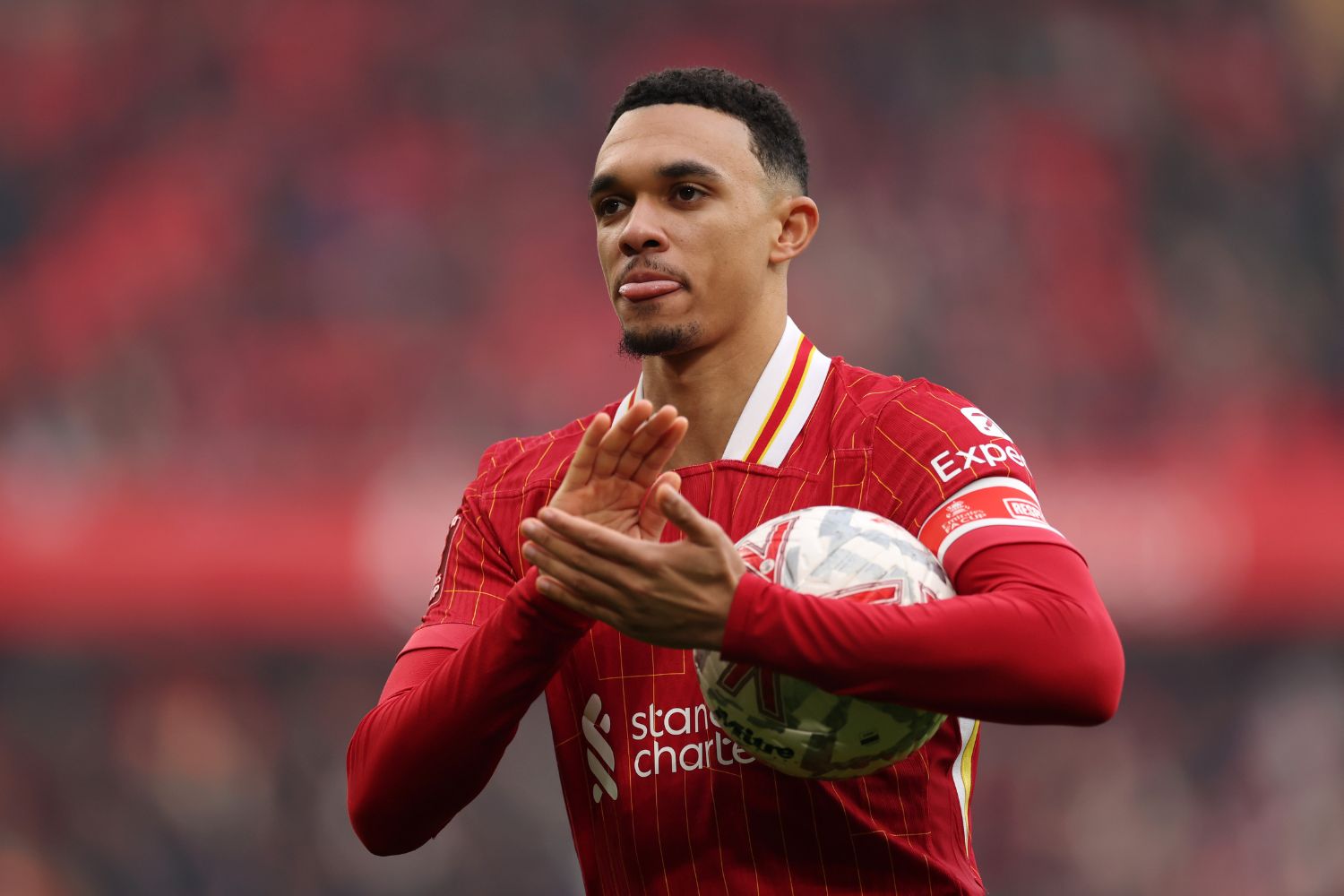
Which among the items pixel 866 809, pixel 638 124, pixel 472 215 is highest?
pixel 472 215

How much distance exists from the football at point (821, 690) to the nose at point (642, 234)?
87cm

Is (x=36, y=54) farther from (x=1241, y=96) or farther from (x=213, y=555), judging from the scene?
(x=1241, y=96)

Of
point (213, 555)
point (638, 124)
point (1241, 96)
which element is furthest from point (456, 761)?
point (1241, 96)

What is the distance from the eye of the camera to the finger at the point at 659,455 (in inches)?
105

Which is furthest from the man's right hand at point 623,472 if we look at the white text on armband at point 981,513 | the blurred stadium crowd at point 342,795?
the blurred stadium crowd at point 342,795

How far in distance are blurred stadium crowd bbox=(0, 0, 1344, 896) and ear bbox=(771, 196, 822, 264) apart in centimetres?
510

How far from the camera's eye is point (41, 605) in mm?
8469

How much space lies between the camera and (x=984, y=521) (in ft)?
9.16

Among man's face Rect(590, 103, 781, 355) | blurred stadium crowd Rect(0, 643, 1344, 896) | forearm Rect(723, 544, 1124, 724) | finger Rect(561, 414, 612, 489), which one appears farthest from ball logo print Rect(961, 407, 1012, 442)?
blurred stadium crowd Rect(0, 643, 1344, 896)

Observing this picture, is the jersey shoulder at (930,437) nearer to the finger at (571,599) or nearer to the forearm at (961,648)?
the forearm at (961,648)

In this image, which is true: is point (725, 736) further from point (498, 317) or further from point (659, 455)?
point (498, 317)

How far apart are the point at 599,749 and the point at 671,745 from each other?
7.4 inches

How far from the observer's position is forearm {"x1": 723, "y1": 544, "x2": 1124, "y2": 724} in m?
2.40

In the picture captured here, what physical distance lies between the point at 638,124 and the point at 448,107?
7.75 m
